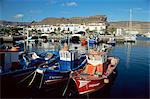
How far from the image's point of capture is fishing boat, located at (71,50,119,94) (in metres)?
11.6

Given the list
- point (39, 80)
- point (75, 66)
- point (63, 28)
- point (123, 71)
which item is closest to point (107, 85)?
point (75, 66)

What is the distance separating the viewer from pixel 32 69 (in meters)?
13.8

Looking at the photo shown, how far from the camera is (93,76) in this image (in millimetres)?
12031

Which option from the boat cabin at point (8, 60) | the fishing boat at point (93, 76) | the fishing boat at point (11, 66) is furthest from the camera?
the boat cabin at point (8, 60)

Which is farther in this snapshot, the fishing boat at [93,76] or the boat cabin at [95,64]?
the boat cabin at [95,64]

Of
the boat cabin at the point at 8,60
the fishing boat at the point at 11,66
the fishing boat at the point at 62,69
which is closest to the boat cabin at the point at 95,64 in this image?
the fishing boat at the point at 62,69

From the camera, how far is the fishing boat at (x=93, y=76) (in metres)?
11.6

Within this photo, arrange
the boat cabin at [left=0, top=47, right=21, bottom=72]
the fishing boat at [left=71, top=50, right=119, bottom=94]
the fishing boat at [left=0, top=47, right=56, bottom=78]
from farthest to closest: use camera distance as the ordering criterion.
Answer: the boat cabin at [left=0, top=47, right=21, bottom=72]
the fishing boat at [left=0, top=47, right=56, bottom=78]
the fishing boat at [left=71, top=50, right=119, bottom=94]

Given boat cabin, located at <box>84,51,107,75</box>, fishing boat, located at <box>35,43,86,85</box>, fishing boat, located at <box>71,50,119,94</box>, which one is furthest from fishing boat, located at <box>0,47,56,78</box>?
boat cabin, located at <box>84,51,107,75</box>

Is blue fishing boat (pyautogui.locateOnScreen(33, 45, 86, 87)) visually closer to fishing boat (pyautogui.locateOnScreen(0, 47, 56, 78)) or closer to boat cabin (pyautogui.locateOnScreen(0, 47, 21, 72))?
fishing boat (pyautogui.locateOnScreen(0, 47, 56, 78))

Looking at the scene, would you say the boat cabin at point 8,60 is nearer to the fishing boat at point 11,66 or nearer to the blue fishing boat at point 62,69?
the fishing boat at point 11,66

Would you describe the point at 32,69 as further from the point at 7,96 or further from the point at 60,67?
the point at 7,96

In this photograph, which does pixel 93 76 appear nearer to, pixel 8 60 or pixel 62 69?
pixel 62 69

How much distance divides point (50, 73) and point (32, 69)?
5.51 ft
